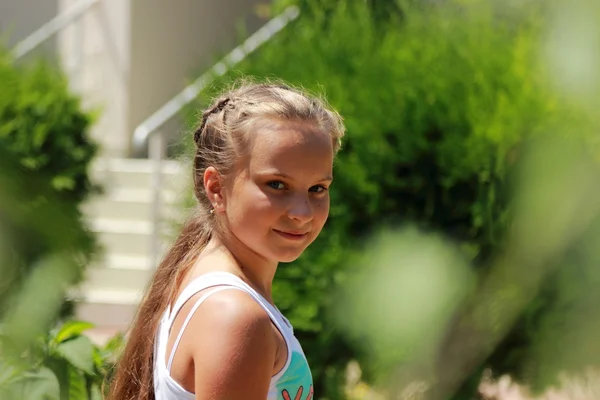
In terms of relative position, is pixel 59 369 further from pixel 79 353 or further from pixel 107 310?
pixel 107 310

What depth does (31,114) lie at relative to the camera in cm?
538

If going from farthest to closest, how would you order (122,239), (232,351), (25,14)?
(25,14) < (122,239) < (232,351)

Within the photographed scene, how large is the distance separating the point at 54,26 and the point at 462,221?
21.4 ft

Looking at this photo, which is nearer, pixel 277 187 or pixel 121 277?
pixel 277 187

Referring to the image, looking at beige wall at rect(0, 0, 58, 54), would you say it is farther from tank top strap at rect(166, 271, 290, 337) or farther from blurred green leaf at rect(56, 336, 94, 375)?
tank top strap at rect(166, 271, 290, 337)

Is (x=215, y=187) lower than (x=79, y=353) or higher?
higher

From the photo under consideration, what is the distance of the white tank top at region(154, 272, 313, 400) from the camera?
1.59 m

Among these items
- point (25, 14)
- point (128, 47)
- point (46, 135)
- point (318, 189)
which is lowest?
point (25, 14)

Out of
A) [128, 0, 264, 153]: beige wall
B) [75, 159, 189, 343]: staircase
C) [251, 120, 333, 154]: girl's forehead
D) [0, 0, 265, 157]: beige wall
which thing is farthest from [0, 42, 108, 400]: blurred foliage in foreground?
[128, 0, 264, 153]: beige wall

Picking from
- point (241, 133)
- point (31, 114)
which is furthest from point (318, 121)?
point (31, 114)

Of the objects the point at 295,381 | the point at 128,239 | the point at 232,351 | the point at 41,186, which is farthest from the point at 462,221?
the point at 128,239

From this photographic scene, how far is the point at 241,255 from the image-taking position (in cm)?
172

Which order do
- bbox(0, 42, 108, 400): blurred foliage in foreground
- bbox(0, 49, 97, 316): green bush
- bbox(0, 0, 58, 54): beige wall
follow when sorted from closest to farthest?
1. bbox(0, 42, 108, 400): blurred foliage in foreground
2. bbox(0, 49, 97, 316): green bush
3. bbox(0, 0, 58, 54): beige wall

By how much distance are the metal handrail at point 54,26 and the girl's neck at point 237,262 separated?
7.66m
